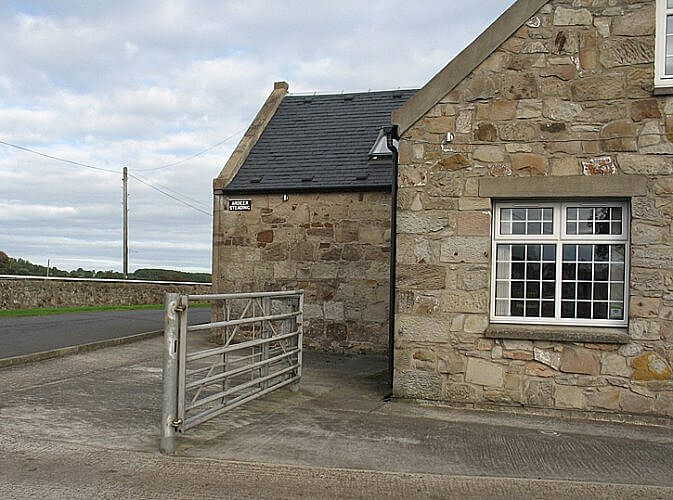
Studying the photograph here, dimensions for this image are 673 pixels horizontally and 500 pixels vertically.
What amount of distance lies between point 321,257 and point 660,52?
27.2 feet

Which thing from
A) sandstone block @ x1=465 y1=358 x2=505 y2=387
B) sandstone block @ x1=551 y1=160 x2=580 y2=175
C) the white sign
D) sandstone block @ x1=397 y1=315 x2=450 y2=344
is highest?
sandstone block @ x1=551 y1=160 x2=580 y2=175

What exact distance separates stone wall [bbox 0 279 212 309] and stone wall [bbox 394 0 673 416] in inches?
631

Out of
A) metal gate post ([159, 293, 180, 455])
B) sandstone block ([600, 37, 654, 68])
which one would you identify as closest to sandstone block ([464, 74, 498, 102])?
sandstone block ([600, 37, 654, 68])

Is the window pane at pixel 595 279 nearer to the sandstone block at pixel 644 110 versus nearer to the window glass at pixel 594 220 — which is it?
the window glass at pixel 594 220

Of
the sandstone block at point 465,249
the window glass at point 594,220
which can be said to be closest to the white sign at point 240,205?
the sandstone block at point 465,249

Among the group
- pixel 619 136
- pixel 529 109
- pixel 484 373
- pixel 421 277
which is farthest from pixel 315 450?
pixel 619 136

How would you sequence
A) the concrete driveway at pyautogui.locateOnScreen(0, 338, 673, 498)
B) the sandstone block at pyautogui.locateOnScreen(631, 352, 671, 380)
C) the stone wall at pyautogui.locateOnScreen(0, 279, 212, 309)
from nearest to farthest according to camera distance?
the concrete driveway at pyautogui.locateOnScreen(0, 338, 673, 498) → the sandstone block at pyautogui.locateOnScreen(631, 352, 671, 380) → the stone wall at pyautogui.locateOnScreen(0, 279, 212, 309)

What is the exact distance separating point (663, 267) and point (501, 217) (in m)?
2.07

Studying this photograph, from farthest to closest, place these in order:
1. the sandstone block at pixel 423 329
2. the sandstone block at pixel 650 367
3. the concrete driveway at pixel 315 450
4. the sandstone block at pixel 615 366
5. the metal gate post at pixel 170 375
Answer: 1. the sandstone block at pixel 423 329
2. the sandstone block at pixel 615 366
3. the sandstone block at pixel 650 367
4. the metal gate post at pixel 170 375
5. the concrete driveway at pixel 315 450

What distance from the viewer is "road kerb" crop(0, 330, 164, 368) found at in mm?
12289

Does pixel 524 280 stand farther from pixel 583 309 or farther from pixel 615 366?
pixel 615 366

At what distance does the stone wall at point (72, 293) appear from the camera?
2692cm

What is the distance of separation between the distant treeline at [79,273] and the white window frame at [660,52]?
3275 cm

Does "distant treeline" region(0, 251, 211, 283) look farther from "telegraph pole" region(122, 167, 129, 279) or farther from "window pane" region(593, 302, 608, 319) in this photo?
"window pane" region(593, 302, 608, 319)
